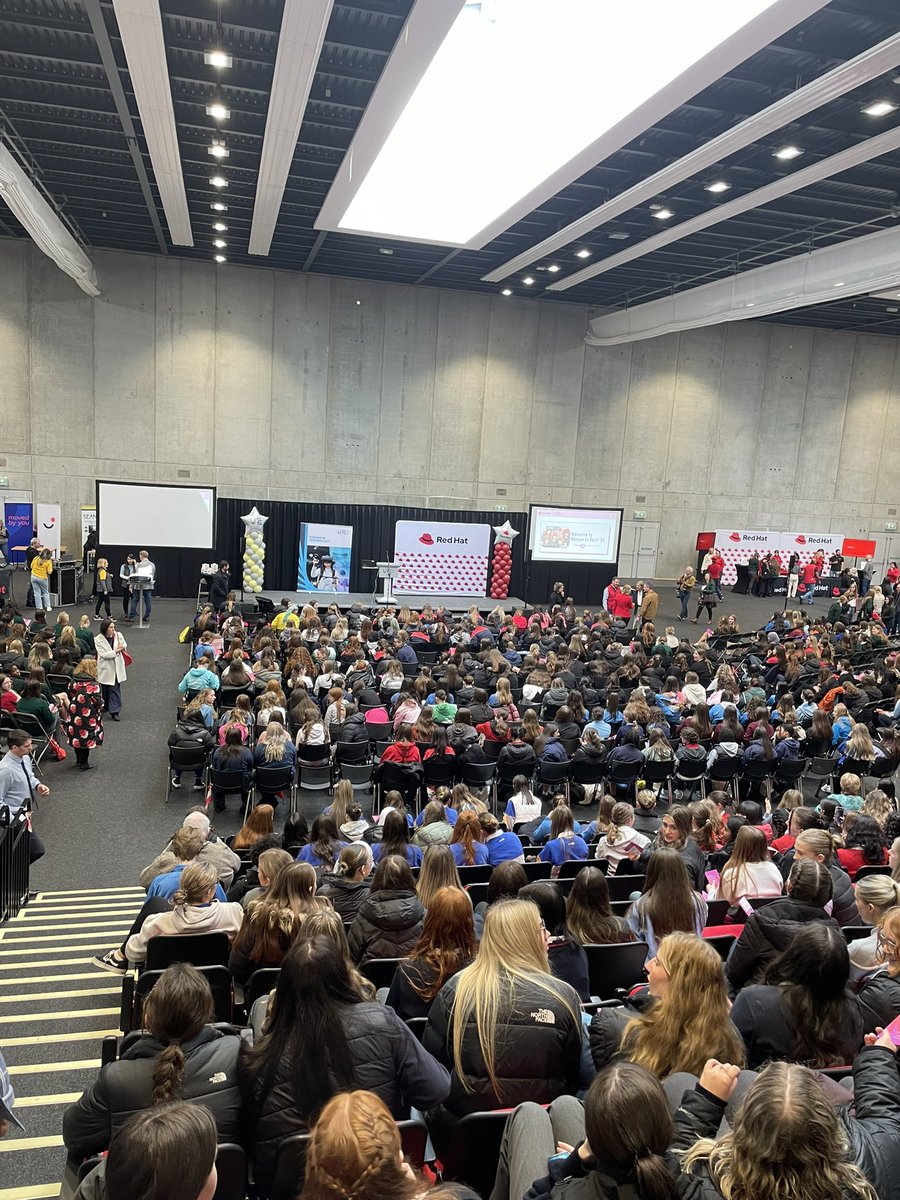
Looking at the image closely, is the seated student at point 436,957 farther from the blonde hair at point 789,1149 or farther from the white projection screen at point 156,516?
the white projection screen at point 156,516

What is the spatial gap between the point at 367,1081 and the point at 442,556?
20.4m

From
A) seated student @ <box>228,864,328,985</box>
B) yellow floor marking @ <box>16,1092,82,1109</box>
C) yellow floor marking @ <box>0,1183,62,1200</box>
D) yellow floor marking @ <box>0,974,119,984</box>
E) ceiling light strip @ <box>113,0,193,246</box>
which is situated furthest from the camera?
ceiling light strip @ <box>113,0,193,246</box>

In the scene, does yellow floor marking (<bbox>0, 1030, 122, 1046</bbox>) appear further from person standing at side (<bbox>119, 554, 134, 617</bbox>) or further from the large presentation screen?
the large presentation screen

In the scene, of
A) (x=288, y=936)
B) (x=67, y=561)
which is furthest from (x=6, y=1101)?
(x=67, y=561)

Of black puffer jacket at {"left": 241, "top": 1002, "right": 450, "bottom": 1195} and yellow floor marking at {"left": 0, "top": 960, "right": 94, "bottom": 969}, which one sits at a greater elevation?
black puffer jacket at {"left": 241, "top": 1002, "right": 450, "bottom": 1195}

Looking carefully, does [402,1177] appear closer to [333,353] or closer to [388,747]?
[388,747]

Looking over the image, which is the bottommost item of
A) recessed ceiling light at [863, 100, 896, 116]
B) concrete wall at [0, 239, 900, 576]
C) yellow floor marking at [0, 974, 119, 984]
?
yellow floor marking at [0, 974, 119, 984]

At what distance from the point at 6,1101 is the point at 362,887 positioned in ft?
6.31

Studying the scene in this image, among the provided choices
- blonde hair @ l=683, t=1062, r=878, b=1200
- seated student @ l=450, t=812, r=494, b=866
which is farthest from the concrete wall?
blonde hair @ l=683, t=1062, r=878, b=1200

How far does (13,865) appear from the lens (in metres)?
5.99

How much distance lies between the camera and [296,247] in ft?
64.1

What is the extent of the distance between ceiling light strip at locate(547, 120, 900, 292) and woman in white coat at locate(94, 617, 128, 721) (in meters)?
11.9

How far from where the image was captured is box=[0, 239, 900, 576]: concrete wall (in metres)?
21.0

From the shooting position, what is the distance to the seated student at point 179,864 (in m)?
4.50
